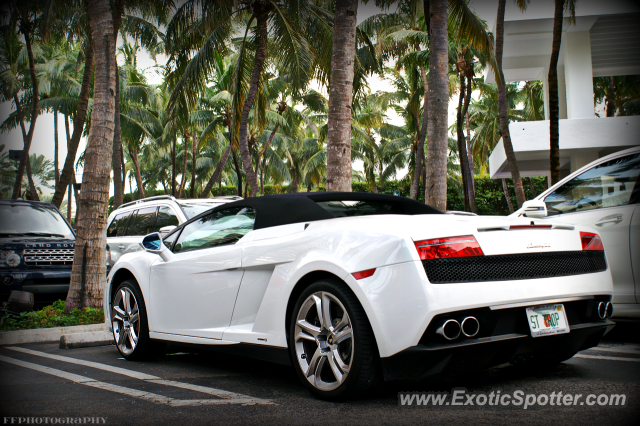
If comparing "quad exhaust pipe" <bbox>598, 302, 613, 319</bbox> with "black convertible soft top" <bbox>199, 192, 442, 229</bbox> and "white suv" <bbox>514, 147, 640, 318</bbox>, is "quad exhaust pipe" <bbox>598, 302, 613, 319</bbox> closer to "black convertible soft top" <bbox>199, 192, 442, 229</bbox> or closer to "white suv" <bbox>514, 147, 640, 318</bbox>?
"white suv" <bbox>514, 147, 640, 318</bbox>

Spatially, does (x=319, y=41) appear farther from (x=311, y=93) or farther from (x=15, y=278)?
(x=311, y=93)

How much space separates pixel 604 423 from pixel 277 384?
7.00ft

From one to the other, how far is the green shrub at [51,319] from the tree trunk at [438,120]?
5.78m

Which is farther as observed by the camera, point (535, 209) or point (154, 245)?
point (154, 245)

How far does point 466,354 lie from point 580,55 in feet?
58.4

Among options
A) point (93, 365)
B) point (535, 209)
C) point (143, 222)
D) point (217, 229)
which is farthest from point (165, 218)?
point (535, 209)

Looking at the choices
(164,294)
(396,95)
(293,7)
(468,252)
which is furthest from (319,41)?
(396,95)

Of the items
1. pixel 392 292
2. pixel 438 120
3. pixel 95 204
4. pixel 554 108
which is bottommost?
pixel 392 292

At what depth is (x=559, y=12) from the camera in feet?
45.3

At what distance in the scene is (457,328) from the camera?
3.09 metres

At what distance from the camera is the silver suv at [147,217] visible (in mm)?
9664

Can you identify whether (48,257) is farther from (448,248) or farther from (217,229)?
(448,248)

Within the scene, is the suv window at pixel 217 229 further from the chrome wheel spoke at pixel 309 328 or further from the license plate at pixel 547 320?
the license plate at pixel 547 320

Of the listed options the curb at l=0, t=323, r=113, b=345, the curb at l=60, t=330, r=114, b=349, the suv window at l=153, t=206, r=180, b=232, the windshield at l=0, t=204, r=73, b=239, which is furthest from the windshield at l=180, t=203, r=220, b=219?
Result: the curb at l=60, t=330, r=114, b=349
